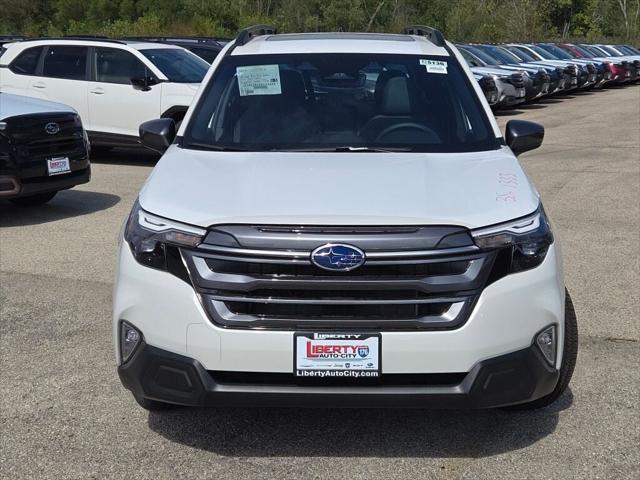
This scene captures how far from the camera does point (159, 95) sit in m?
13.4

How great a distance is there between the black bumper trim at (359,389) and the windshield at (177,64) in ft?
33.5

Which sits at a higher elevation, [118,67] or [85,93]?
[118,67]

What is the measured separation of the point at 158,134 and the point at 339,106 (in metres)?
1.02

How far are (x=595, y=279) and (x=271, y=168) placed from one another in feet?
11.7

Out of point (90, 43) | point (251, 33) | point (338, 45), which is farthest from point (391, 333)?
point (90, 43)

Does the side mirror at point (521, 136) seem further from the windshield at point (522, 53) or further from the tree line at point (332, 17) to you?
the tree line at point (332, 17)

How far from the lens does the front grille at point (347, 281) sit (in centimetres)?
361

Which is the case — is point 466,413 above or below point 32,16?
above

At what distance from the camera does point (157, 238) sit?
12.5ft

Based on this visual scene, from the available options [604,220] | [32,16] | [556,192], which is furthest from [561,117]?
[32,16]

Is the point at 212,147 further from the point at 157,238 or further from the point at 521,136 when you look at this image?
the point at 521,136

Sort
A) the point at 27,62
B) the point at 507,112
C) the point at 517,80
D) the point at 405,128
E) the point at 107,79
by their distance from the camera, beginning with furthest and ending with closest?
the point at 507,112 → the point at 517,80 → the point at 27,62 → the point at 107,79 → the point at 405,128

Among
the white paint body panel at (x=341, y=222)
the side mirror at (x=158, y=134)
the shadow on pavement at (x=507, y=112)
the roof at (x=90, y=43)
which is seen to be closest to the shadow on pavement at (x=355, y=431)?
the white paint body panel at (x=341, y=222)

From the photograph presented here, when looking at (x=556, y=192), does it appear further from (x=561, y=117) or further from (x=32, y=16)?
(x=32, y=16)
